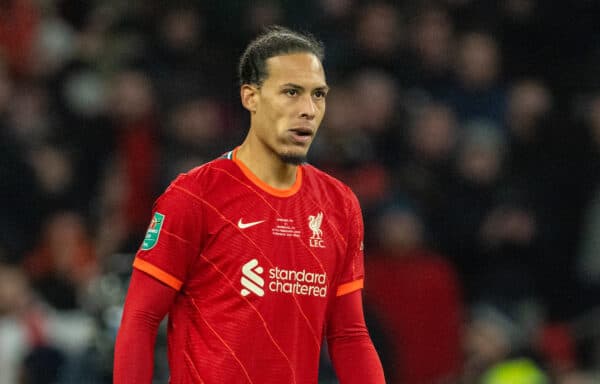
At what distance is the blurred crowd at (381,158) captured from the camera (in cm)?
726

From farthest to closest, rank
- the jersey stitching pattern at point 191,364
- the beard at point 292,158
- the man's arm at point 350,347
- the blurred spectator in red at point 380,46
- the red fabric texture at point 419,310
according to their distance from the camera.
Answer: the blurred spectator in red at point 380,46 < the red fabric texture at point 419,310 < the man's arm at point 350,347 < the beard at point 292,158 < the jersey stitching pattern at point 191,364

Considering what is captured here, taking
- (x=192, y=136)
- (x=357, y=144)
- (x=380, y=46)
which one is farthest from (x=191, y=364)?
(x=380, y=46)

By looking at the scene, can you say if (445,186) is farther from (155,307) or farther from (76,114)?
(155,307)

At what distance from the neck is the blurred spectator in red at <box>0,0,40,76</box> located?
17.9 ft

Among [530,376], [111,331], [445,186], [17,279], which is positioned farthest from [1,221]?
[530,376]

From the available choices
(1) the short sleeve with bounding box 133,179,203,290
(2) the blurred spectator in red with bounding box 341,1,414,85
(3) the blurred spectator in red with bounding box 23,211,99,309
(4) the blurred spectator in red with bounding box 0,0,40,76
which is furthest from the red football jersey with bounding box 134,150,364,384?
(4) the blurred spectator in red with bounding box 0,0,40,76

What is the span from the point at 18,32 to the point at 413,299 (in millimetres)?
3913

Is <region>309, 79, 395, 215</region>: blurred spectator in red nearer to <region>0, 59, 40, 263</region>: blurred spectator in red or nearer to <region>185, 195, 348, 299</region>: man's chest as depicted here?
<region>0, 59, 40, 263</region>: blurred spectator in red

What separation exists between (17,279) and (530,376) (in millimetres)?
3154

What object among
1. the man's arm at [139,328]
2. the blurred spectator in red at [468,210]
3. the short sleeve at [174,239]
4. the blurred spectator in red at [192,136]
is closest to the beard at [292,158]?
the short sleeve at [174,239]

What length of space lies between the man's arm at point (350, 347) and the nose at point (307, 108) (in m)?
0.65

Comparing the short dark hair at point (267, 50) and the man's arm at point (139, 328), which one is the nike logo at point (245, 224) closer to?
the man's arm at point (139, 328)

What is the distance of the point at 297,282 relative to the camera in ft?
12.6

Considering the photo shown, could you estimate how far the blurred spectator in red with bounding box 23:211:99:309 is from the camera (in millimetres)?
7511
